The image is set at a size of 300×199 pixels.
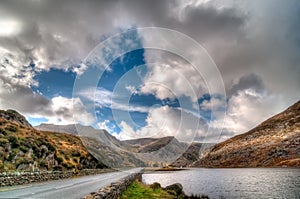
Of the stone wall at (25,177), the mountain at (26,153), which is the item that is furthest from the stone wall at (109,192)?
the mountain at (26,153)

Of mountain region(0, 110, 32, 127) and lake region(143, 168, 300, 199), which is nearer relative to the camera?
lake region(143, 168, 300, 199)

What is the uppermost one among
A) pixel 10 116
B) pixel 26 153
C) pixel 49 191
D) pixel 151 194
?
pixel 10 116

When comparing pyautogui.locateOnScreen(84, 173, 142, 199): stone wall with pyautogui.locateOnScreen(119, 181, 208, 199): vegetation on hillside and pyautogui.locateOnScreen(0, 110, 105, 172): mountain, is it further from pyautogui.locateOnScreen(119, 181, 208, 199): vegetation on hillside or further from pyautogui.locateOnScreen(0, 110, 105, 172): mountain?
pyautogui.locateOnScreen(0, 110, 105, 172): mountain

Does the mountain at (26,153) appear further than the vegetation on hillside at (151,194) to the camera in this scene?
Yes

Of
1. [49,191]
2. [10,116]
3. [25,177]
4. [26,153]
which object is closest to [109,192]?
[49,191]

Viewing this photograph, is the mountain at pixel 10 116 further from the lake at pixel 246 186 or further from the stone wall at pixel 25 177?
the stone wall at pixel 25 177

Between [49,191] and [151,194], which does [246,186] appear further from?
[49,191]

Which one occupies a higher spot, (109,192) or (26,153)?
(26,153)

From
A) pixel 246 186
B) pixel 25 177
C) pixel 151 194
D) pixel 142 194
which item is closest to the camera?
pixel 142 194

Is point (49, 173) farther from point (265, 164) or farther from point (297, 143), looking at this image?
point (297, 143)

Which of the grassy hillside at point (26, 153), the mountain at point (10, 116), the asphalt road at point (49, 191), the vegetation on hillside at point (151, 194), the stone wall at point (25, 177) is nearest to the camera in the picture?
the asphalt road at point (49, 191)

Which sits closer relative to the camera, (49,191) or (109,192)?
(109,192)

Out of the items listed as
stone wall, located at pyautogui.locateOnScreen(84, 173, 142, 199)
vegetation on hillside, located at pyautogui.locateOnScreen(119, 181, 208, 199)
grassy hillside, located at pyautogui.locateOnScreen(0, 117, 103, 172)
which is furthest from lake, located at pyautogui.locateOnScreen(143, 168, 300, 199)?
grassy hillside, located at pyautogui.locateOnScreen(0, 117, 103, 172)

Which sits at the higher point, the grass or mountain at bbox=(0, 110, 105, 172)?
mountain at bbox=(0, 110, 105, 172)
